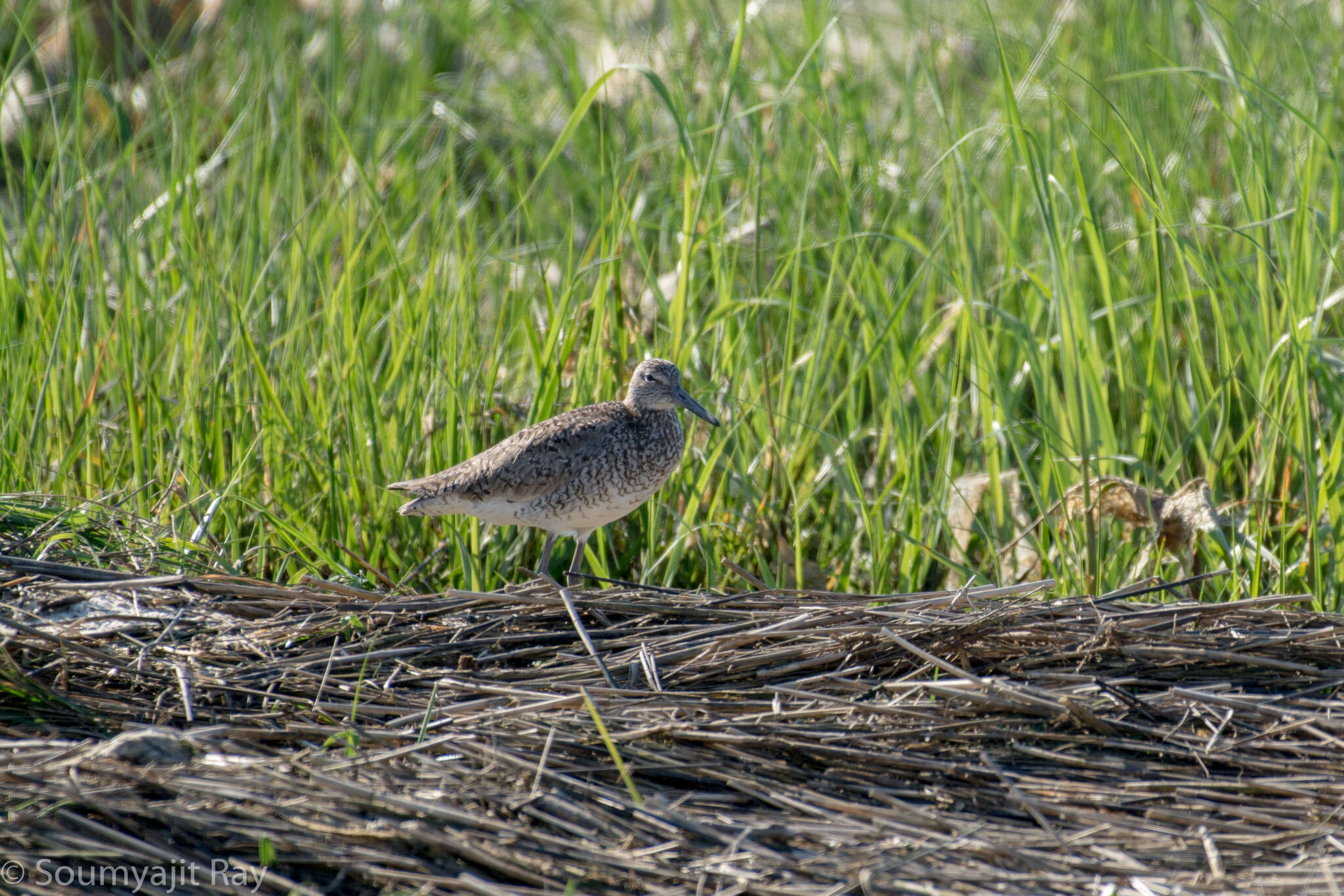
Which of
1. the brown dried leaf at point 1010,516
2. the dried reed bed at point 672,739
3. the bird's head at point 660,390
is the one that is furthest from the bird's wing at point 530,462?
the brown dried leaf at point 1010,516

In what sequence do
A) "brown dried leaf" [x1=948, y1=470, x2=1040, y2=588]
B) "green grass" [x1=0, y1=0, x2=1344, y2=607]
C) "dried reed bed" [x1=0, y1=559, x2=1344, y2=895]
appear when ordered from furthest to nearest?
"brown dried leaf" [x1=948, y1=470, x2=1040, y2=588]
"green grass" [x1=0, y1=0, x2=1344, y2=607]
"dried reed bed" [x1=0, y1=559, x2=1344, y2=895]

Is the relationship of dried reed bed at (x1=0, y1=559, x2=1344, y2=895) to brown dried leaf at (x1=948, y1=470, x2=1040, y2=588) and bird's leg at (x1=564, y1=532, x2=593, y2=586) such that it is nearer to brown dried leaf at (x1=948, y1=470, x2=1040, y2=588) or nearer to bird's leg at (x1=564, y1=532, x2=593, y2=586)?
brown dried leaf at (x1=948, y1=470, x2=1040, y2=588)

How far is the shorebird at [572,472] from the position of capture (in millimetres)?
4035

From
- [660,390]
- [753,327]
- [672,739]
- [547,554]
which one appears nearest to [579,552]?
[547,554]

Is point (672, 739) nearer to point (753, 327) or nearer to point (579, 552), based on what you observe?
point (579, 552)

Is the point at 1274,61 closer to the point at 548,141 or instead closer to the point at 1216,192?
the point at 1216,192

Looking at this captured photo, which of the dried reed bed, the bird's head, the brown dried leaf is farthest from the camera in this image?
the bird's head

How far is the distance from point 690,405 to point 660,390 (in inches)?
4.9

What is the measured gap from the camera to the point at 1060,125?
5602 millimetres

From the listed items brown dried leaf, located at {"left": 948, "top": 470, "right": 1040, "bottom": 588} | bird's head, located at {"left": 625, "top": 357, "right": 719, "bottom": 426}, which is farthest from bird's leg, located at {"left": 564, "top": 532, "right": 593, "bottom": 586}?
brown dried leaf, located at {"left": 948, "top": 470, "right": 1040, "bottom": 588}

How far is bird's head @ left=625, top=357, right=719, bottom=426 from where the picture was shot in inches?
169

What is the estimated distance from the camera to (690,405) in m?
4.32

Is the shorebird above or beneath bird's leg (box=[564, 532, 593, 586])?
above

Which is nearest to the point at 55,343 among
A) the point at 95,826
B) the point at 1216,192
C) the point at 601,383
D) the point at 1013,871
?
the point at 601,383
